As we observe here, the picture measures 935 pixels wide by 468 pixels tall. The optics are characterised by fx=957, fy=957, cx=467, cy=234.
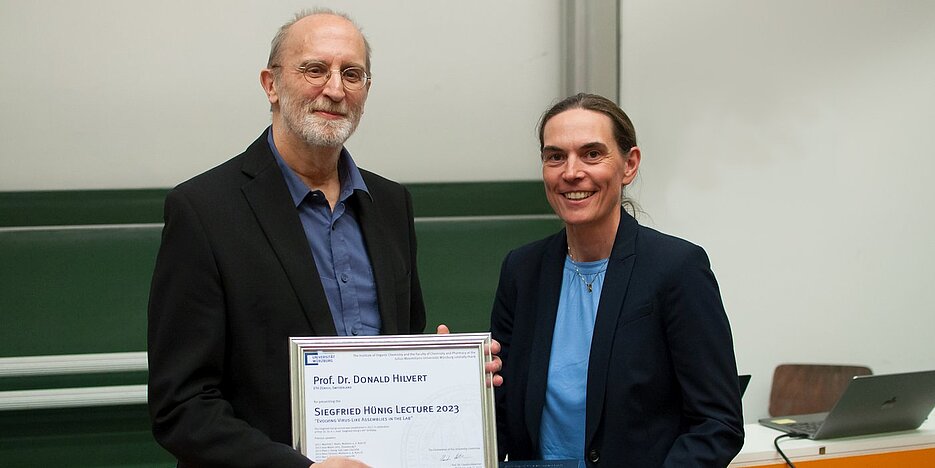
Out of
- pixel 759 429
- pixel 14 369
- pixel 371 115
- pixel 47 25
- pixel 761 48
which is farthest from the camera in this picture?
pixel 761 48

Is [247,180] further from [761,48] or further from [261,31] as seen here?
[761,48]

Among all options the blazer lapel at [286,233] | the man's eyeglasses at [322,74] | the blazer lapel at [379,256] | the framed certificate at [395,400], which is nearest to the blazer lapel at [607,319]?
the framed certificate at [395,400]

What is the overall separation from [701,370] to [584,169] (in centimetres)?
46

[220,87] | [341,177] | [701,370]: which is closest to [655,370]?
[701,370]

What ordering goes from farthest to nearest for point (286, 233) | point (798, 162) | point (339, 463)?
point (798, 162) → point (286, 233) → point (339, 463)

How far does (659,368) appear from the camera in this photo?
1.87 meters

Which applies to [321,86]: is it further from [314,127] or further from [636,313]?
[636,313]

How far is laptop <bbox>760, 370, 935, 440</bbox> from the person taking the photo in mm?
2854

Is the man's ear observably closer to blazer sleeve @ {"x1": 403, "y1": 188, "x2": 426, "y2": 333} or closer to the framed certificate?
blazer sleeve @ {"x1": 403, "y1": 188, "x2": 426, "y2": 333}

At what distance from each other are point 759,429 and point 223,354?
2060 mm

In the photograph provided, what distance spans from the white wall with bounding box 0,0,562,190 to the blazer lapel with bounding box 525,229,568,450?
1.99 metres

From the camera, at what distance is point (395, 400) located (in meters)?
1.75

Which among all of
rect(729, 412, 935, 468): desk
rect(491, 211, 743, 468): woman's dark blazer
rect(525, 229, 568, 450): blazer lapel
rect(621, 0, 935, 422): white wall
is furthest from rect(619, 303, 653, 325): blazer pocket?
rect(621, 0, 935, 422): white wall

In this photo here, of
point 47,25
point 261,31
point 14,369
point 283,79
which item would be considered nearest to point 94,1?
point 47,25
